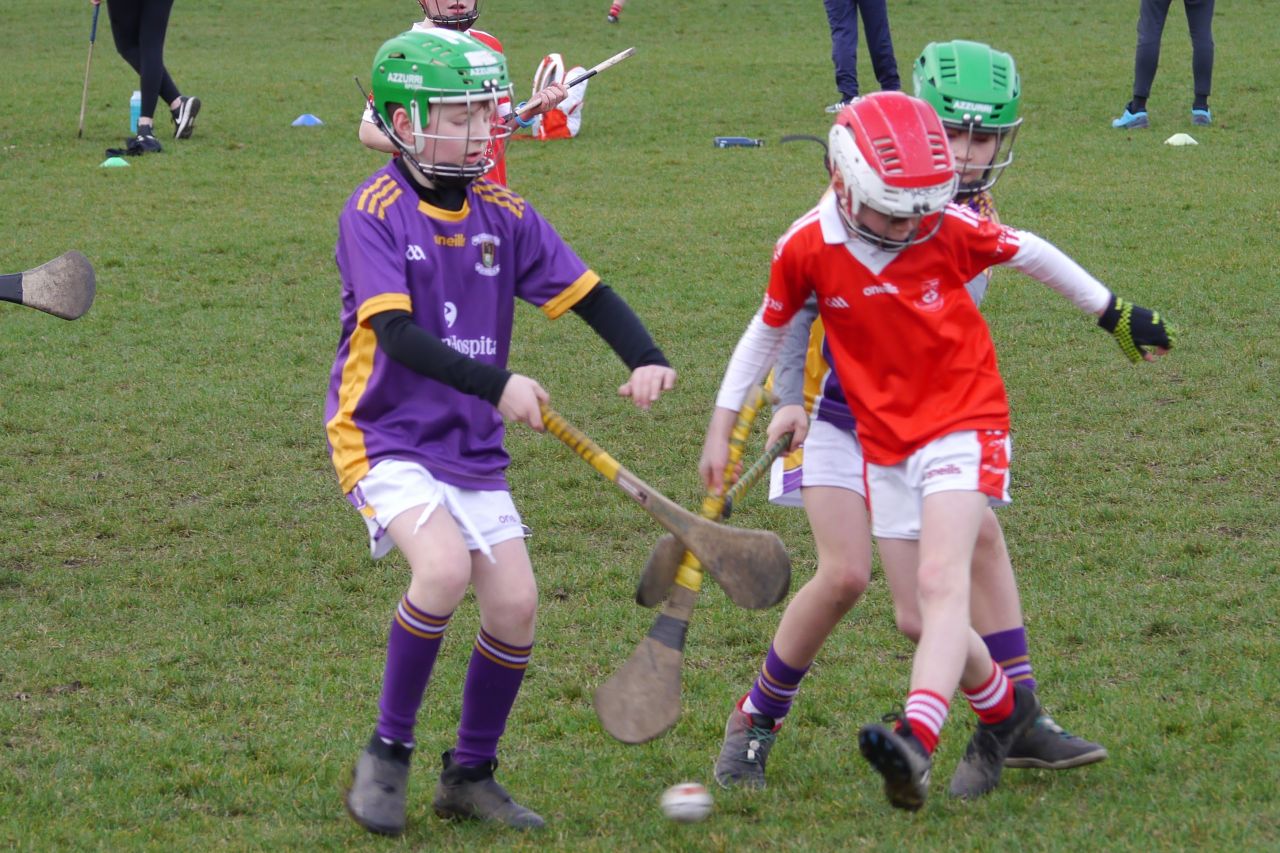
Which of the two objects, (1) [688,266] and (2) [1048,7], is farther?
(2) [1048,7]

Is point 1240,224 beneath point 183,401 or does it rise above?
above

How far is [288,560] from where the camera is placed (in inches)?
222

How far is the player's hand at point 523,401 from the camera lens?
3.35 m

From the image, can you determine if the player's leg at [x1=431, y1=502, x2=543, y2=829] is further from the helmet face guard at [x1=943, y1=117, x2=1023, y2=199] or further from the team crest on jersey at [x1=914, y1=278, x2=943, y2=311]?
the helmet face guard at [x1=943, y1=117, x2=1023, y2=199]

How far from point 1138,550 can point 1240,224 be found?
213 inches

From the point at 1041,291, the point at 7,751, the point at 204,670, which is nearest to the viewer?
the point at 7,751

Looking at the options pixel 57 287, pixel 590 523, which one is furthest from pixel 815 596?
pixel 57 287

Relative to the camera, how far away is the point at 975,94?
3768 mm

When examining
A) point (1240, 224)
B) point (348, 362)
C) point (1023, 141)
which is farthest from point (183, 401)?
point (1023, 141)

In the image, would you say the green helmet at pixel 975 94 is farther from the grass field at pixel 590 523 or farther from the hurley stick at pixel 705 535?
the grass field at pixel 590 523

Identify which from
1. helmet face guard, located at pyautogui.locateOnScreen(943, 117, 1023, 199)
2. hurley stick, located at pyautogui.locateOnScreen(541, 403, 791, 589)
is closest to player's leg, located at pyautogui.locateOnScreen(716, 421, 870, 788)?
hurley stick, located at pyautogui.locateOnScreen(541, 403, 791, 589)

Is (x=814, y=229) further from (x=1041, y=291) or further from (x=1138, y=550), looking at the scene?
(x=1041, y=291)

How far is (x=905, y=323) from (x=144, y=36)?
10.8m

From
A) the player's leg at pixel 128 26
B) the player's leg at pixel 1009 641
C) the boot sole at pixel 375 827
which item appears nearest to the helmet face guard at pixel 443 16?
the player's leg at pixel 1009 641
